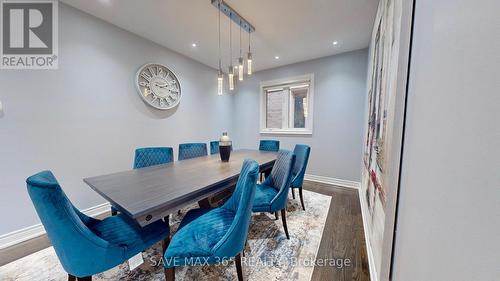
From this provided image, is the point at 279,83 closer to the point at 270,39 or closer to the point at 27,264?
the point at 270,39

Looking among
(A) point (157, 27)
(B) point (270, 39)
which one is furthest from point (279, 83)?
(A) point (157, 27)

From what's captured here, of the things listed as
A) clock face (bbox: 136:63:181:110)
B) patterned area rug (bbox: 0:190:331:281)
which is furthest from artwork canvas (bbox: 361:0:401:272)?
clock face (bbox: 136:63:181:110)

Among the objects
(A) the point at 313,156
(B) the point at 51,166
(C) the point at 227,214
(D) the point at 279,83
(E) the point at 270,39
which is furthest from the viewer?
(D) the point at 279,83

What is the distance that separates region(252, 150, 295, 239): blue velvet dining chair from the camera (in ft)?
5.27

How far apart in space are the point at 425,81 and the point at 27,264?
3075 mm

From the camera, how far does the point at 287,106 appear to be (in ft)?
13.4

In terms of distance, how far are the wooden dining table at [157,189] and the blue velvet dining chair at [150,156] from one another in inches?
18.2

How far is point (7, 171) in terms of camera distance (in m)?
1.72

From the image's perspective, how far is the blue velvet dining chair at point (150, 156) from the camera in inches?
81.0

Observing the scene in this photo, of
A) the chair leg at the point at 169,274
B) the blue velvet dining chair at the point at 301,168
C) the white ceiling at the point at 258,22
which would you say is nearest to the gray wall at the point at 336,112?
the white ceiling at the point at 258,22

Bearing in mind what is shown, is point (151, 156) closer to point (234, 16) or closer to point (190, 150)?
point (190, 150)

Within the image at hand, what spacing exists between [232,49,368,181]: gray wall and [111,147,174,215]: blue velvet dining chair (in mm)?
2739

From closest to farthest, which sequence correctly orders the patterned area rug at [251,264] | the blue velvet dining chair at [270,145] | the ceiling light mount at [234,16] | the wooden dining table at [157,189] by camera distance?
the wooden dining table at [157,189]
the patterned area rug at [251,264]
the ceiling light mount at [234,16]
the blue velvet dining chair at [270,145]

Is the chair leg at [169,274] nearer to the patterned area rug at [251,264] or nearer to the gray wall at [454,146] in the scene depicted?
the patterned area rug at [251,264]
